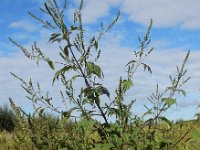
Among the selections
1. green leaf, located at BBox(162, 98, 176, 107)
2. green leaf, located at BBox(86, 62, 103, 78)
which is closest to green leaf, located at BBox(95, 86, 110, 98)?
green leaf, located at BBox(86, 62, 103, 78)

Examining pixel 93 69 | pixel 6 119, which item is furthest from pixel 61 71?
pixel 6 119

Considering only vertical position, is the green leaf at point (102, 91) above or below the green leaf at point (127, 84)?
below

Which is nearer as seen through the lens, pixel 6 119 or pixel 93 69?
pixel 93 69

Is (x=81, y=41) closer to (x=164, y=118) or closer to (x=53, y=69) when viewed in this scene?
(x=53, y=69)

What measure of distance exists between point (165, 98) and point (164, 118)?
0.72 ft

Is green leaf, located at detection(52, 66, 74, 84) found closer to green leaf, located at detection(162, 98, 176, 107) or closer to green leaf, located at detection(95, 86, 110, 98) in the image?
green leaf, located at detection(95, 86, 110, 98)

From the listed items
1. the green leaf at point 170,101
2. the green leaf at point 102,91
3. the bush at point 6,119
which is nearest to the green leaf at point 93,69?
the green leaf at point 102,91

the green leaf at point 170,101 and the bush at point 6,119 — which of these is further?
the bush at point 6,119

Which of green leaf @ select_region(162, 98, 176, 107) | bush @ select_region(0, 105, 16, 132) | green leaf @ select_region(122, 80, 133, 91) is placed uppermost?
bush @ select_region(0, 105, 16, 132)

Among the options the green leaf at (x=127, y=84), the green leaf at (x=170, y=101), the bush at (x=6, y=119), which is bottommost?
the green leaf at (x=170, y=101)

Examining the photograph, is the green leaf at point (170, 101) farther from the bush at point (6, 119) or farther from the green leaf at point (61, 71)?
the bush at point (6, 119)

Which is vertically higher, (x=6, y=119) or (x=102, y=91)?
(x=6, y=119)

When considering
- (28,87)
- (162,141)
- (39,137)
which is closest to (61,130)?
(39,137)

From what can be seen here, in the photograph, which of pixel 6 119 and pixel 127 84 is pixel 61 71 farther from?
pixel 6 119
